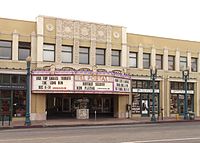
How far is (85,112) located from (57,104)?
4.82m

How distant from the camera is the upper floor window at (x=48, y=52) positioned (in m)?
34.8

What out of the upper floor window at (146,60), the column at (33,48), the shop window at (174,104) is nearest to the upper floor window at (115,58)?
the upper floor window at (146,60)

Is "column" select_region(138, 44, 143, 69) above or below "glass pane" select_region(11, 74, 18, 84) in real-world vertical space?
above

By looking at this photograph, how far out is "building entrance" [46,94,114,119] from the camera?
1528 inches

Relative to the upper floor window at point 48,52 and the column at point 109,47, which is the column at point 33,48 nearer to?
the upper floor window at point 48,52

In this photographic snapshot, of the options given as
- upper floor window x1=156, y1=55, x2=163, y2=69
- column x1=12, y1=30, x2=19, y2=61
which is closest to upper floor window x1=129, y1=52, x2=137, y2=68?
upper floor window x1=156, y1=55, x2=163, y2=69

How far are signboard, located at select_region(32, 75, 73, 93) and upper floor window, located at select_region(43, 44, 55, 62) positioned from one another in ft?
7.64

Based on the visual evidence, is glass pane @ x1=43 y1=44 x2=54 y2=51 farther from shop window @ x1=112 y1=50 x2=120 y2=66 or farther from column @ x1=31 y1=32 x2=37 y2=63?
shop window @ x1=112 y1=50 x2=120 y2=66

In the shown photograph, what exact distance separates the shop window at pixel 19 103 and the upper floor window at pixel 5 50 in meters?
3.20

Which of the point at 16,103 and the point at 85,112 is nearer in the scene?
the point at 16,103

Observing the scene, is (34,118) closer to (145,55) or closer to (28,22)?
(28,22)

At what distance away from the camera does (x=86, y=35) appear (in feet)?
119

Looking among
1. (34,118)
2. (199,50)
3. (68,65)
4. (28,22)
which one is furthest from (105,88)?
(199,50)

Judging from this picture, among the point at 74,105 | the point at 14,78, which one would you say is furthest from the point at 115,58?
the point at 14,78
